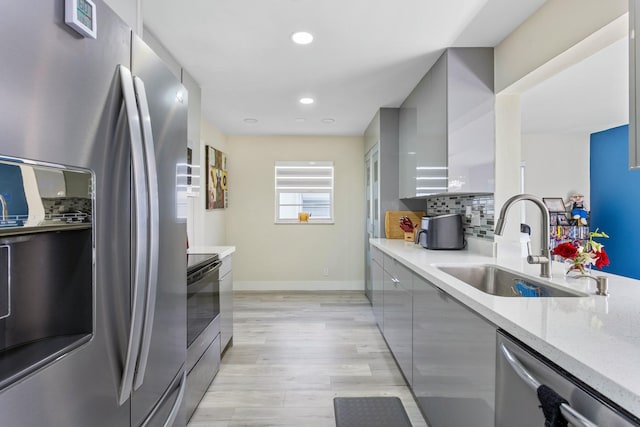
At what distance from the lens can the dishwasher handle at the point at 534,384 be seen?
750 mm

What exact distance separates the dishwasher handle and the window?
447 cm

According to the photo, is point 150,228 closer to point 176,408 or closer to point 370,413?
point 176,408

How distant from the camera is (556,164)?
5.41 m

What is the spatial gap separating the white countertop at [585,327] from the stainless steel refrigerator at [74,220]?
1029 millimetres

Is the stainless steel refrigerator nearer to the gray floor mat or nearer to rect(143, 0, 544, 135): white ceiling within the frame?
the gray floor mat

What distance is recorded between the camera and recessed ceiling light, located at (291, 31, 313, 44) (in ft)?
7.55

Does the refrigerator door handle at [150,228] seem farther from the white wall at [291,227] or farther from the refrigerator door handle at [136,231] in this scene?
the white wall at [291,227]

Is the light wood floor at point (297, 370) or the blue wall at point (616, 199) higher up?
the blue wall at point (616, 199)

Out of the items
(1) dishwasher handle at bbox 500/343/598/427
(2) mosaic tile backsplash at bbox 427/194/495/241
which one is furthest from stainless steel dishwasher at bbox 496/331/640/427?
(2) mosaic tile backsplash at bbox 427/194/495/241

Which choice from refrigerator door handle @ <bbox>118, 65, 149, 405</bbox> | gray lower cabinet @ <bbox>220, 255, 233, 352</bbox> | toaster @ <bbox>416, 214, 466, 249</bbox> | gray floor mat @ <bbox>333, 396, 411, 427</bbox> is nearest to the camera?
refrigerator door handle @ <bbox>118, 65, 149, 405</bbox>

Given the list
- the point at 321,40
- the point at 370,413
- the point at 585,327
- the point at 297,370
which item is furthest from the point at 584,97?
the point at 297,370

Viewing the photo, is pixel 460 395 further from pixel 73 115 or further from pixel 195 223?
pixel 195 223

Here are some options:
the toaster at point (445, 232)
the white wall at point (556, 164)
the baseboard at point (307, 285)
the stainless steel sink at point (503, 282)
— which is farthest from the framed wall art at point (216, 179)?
the white wall at point (556, 164)

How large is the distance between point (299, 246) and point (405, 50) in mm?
3559
